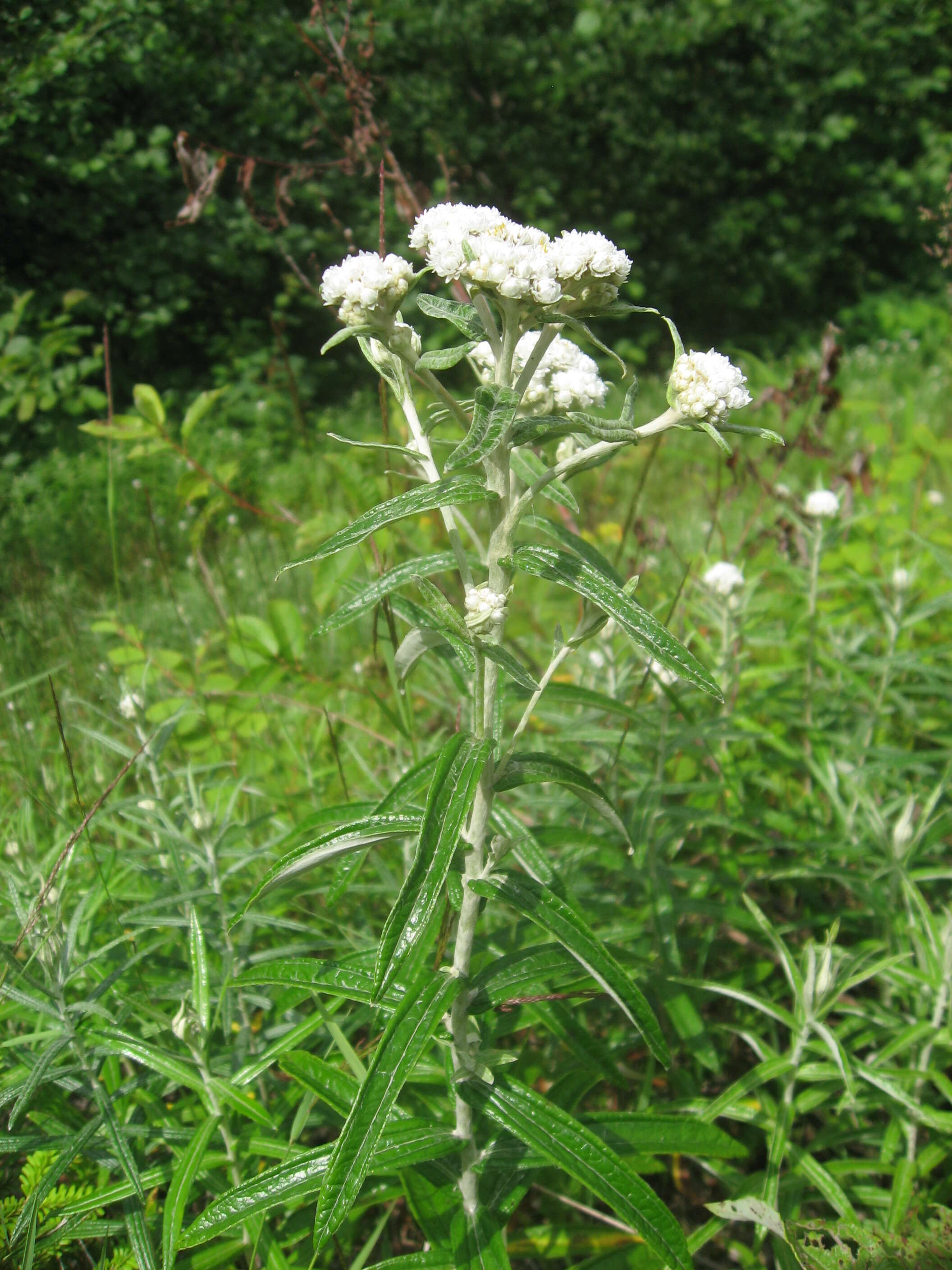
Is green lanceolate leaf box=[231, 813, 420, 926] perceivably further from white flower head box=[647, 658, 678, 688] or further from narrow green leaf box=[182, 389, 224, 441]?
narrow green leaf box=[182, 389, 224, 441]

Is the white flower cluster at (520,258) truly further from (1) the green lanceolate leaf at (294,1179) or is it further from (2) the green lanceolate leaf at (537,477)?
(1) the green lanceolate leaf at (294,1179)

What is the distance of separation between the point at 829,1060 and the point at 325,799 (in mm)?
1171

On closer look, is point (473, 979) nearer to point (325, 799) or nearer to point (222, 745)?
point (325, 799)

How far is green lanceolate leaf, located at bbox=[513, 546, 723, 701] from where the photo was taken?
89cm

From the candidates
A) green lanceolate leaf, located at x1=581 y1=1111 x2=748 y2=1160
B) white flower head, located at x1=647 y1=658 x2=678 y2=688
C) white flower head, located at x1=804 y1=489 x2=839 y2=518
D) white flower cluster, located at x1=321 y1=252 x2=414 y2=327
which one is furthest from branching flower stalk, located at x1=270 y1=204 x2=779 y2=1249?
white flower head, located at x1=804 y1=489 x2=839 y2=518

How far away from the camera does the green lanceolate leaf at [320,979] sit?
3.46 feet

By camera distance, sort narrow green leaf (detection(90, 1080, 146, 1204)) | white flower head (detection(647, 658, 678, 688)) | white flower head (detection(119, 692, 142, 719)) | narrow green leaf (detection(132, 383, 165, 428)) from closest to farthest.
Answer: narrow green leaf (detection(90, 1080, 146, 1204))
white flower head (detection(119, 692, 142, 719))
white flower head (detection(647, 658, 678, 688))
narrow green leaf (detection(132, 383, 165, 428))

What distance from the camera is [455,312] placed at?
1008 mm

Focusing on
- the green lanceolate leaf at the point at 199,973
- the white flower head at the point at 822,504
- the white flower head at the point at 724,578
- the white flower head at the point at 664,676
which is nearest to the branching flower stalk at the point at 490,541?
the green lanceolate leaf at the point at 199,973

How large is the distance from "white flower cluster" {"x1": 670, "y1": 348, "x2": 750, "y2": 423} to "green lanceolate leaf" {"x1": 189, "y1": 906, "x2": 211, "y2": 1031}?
0.93 metres

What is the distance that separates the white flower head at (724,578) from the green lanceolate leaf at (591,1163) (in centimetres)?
113

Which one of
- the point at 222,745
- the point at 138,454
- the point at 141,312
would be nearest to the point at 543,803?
the point at 222,745

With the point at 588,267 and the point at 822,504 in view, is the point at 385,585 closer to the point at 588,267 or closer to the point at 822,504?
the point at 588,267

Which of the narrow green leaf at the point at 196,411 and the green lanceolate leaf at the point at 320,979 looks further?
the narrow green leaf at the point at 196,411
